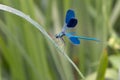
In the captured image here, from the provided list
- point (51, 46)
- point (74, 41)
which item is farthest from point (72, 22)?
point (51, 46)

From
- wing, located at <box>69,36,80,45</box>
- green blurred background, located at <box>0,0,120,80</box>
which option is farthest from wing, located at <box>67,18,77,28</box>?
green blurred background, located at <box>0,0,120,80</box>

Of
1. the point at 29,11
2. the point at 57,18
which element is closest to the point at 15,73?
the point at 29,11

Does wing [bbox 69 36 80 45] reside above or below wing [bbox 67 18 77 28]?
below

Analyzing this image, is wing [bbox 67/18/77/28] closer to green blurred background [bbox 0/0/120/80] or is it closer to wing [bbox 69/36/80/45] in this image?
wing [bbox 69/36/80/45]

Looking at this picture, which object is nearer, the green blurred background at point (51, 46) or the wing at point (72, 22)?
the wing at point (72, 22)

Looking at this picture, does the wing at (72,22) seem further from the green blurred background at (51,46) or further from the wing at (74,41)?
the green blurred background at (51,46)

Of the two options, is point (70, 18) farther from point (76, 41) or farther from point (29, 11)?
point (29, 11)

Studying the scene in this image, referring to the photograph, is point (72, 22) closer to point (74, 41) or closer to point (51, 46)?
point (74, 41)

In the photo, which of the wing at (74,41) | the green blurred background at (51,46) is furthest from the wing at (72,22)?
the green blurred background at (51,46)
